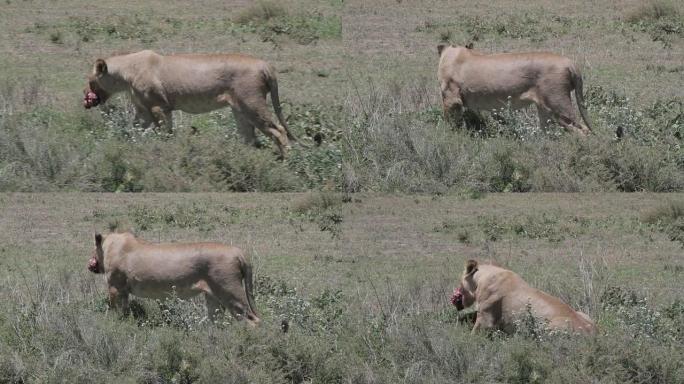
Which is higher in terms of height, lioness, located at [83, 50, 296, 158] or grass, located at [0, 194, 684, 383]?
lioness, located at [83, 50, 296, 158]

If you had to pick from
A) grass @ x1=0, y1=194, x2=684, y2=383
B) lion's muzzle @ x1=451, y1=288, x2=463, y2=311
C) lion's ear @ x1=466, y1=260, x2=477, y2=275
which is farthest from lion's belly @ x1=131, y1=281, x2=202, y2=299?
lion's ear @ x1=466, y1=260, x2=477, y2=275

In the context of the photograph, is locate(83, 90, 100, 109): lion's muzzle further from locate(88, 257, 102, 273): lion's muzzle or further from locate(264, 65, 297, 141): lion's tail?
locate(88, 257, 102, 273): lion's muzzle

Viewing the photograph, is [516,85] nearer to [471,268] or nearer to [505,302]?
[471,268]

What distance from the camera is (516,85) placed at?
15906 millimetres

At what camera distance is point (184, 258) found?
12.2 metres

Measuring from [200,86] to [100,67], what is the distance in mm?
1292

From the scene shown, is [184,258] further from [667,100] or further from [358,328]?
[667,100]

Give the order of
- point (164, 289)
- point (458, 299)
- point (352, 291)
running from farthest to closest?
point (352, 291) < point (458, 299) < point (164, 289)

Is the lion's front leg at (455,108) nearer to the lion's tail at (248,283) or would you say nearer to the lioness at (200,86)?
the lioness at (200,86)

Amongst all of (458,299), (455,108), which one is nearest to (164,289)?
(458,299)

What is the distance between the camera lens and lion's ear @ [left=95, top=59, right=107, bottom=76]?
53.0 ft

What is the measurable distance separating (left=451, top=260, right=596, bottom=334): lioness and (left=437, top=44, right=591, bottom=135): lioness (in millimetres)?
3529

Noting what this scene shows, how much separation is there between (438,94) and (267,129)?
2.74 meters

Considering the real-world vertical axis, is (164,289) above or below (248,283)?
below
